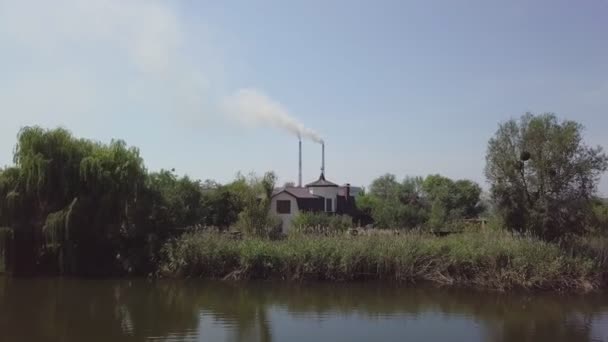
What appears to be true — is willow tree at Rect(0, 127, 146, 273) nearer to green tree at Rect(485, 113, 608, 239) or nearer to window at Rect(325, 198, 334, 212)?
green tree at Rect(485, 113, 608, 239)

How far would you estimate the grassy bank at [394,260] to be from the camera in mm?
17156

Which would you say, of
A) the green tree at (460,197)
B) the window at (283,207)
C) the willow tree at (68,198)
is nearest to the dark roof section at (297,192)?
the window at (283,207)

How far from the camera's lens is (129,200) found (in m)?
21.4

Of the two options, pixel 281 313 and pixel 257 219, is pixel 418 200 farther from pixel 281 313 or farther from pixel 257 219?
pixel 281 313

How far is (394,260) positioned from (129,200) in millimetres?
9622

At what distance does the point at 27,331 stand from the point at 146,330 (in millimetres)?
2287

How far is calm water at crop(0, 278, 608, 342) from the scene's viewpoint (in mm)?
11570

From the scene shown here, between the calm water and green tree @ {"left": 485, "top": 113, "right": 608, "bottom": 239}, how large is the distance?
3.28 meters

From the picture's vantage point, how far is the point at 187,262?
64.9 ft

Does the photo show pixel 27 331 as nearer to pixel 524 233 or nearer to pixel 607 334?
pixel 607 334

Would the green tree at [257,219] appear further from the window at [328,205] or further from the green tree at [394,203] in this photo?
the window at [328,205]

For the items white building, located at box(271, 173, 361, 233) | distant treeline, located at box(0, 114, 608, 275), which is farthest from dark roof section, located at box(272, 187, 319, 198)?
distant treeline, located at box(0, 114, 608, 275)

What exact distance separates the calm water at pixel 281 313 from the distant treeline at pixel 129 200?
6.19 feet

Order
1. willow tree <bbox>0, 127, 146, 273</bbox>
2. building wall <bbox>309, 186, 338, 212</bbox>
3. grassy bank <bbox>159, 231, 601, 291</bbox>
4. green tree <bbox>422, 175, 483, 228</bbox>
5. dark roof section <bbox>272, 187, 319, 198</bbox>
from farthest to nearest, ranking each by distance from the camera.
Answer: green tree <bbox>422, 175, 483, 228</bbox> < building wall <bbox>309, 186, 338, 212</bbox> < dark roof section <bbox>272, 187, 319, 198</bbox> < willow tree <bbox>0, 127, 146, 273</bbox> < grassy bank <bbox>159, 231, 601, 291</bbox>
